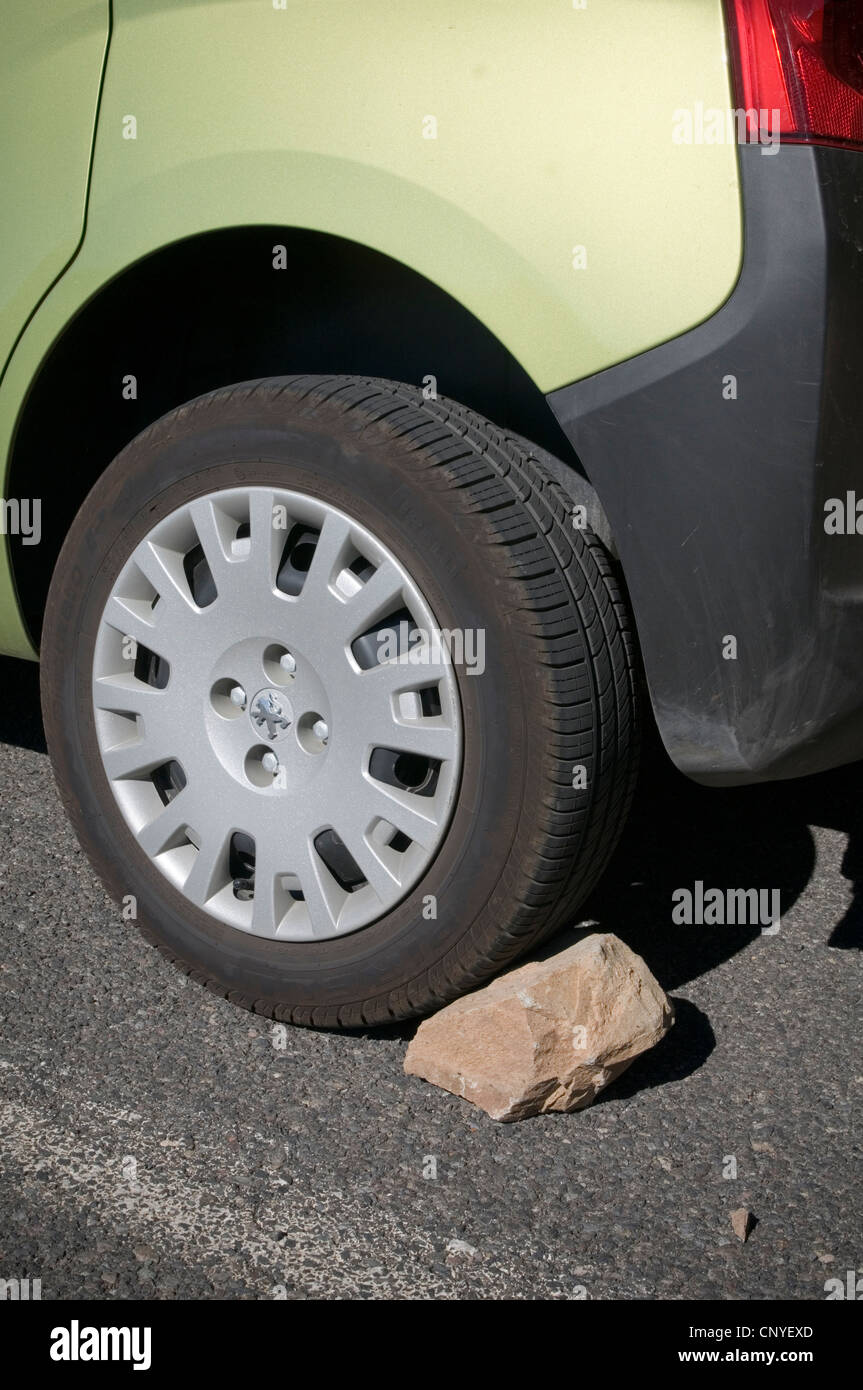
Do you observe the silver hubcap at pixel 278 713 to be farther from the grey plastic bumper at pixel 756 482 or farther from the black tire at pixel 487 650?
the grey plastic bumper at pixel 756 482

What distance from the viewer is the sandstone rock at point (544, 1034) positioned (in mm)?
2113

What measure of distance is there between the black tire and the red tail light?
24.4 inches

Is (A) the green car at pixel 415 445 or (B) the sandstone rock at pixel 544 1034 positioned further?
(B) the sandstone rock at pixel 544 1034

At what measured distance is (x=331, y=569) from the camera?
7.16 feet

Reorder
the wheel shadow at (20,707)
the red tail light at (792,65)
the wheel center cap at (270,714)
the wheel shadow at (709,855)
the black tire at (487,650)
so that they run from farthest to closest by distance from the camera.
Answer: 1. the wheel shadow at (20,707)
2. the wheel shadow at (709,855)
3. the wheel center cap at (270,714)
4. the black tire at (487,650)
5. the red tail light at (792,65)

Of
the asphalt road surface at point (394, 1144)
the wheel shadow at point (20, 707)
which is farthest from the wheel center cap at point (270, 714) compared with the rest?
the wheel shadow at point (20, 707)

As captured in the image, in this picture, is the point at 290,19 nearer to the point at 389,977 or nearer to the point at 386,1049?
the point at 389,977

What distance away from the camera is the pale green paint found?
182 centimetres

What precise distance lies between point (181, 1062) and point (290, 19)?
5.45ft

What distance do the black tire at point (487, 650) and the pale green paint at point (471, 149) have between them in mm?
247

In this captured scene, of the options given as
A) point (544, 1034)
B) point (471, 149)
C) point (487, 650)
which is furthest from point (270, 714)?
point (471, 149)

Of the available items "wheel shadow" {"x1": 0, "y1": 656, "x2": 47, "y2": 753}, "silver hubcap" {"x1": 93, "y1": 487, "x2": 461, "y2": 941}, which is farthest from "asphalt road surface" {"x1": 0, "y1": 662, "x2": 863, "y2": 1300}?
"wheel shadow" {"x1": 0, "y1": 656, "x2": 47, "y2": 753}

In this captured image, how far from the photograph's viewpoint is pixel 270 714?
2.29 m
